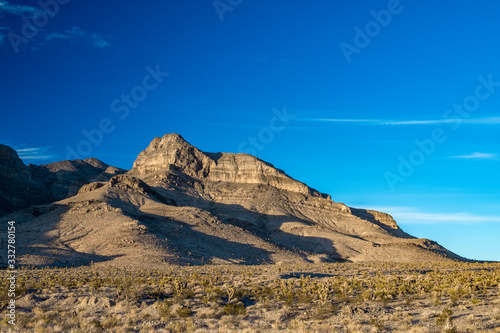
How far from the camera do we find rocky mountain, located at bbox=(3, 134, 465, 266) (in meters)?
64.0

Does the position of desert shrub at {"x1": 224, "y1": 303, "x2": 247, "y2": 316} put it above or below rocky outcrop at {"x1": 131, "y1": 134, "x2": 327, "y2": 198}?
below

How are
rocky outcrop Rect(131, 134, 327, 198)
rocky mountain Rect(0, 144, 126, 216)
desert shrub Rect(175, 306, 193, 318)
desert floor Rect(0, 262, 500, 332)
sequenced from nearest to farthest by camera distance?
desert floor Rect(0, 262, 500, 332) < desert shrub Rect(175, 306, 193, 318) < rocky mountain Rect(0, 144, 126, 216) < rocky outcrop Rect(131, 134, 327, 198)

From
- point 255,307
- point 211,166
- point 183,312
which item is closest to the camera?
point 183,312

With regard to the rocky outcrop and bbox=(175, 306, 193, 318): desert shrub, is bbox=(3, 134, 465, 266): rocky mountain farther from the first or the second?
bbox=(175, 306, 193, 318): desert shrub

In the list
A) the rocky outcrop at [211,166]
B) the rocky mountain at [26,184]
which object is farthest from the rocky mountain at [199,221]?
the rocky mountain at [26,184]

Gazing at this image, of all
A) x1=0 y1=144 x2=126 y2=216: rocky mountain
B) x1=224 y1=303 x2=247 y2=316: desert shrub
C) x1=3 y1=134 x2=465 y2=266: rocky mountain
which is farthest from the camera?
x1=0 y1=144 x2=126 y2=216: rocky mountain

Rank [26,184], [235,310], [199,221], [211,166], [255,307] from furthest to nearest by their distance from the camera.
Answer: [211,166]
[26,184]
[199,221]
[255,307]
[235,310]

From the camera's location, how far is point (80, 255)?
6006 centimetres

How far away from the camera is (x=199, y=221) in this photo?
3241 inches

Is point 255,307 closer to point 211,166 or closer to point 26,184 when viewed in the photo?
point 211,166

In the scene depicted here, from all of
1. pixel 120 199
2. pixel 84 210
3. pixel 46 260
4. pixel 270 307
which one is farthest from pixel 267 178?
pixel 270 307

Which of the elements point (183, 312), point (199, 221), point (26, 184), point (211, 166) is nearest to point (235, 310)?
point (183, 312)

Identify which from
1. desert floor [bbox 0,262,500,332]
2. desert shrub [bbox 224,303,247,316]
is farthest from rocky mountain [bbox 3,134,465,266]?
desert shrub [bbox 224,303,247,316]

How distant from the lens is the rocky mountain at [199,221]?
64.0m
